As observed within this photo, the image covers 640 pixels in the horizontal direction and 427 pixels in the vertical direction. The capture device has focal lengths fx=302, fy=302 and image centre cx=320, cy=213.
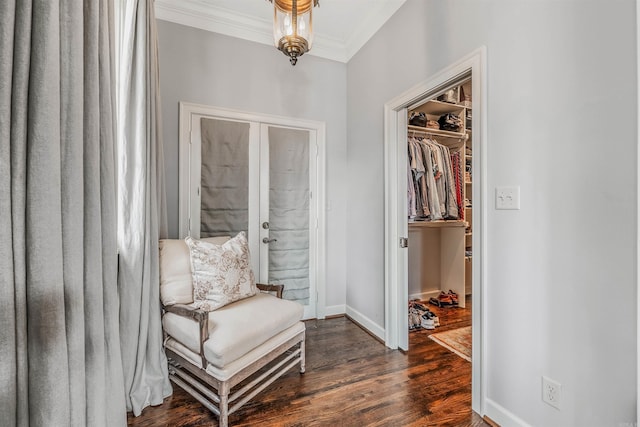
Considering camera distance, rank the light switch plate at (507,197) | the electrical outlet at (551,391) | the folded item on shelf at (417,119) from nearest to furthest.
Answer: the electrical outlet at (551,391) < the light switch plate at (507,197) < the folded item on shelf at (417,119)

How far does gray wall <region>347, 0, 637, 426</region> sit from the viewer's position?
1146mm

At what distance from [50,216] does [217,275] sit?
1163mm

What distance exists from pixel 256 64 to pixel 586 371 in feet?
10.5

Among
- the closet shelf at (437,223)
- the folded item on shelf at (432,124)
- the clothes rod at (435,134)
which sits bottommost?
the closet shelf at (437,223)

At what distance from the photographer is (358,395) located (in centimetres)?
189

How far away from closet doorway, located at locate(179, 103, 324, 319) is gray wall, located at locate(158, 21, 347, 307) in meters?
0.10

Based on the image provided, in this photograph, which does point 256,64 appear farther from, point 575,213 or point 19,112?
point 575,213

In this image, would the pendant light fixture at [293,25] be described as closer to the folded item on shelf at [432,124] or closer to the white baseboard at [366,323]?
the folded item on shelf at [432,124]

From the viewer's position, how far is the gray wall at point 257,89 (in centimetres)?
261

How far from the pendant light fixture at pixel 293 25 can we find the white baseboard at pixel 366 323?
2.28 m

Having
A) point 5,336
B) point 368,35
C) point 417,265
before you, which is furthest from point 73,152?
point 417,265

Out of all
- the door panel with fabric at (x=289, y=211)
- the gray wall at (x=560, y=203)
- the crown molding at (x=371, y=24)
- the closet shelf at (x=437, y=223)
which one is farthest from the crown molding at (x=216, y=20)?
the closet shelf at (x=437, y=223)

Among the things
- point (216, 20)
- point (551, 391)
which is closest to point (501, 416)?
point (551, 391)

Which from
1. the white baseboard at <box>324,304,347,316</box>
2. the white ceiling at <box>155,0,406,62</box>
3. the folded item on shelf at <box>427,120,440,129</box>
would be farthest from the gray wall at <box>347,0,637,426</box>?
the white baseboard at <box>324,304,347,316</box>
